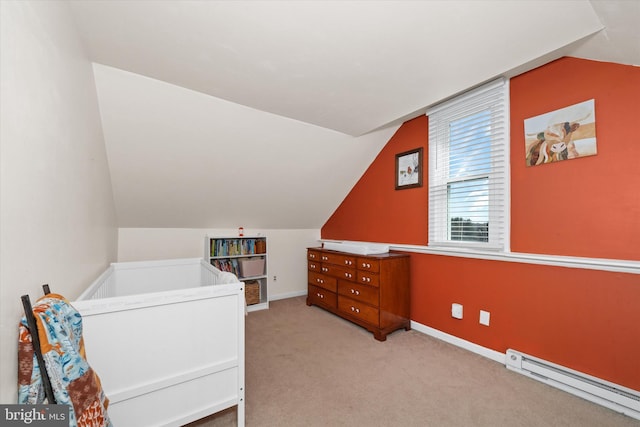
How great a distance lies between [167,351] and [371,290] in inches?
78.5

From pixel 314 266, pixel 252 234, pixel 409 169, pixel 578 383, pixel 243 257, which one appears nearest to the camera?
pixel 578 383

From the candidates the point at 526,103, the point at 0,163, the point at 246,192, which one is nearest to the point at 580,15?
the point at 526,103

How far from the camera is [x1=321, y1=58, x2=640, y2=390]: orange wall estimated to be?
172 centimetres

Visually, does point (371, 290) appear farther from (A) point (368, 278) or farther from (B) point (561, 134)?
(B) point (561, 134)

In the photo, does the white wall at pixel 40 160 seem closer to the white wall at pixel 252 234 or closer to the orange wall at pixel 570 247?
the white wall at pixel 252 234

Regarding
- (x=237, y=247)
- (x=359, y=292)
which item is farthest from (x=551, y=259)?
(x=237, y=247)

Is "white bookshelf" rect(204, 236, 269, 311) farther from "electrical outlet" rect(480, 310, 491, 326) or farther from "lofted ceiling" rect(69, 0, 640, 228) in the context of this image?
"electrical outlet" rect(480, 310, 491, 326)

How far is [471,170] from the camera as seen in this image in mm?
2564

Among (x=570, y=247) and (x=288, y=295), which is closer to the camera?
(x=570, y=247)

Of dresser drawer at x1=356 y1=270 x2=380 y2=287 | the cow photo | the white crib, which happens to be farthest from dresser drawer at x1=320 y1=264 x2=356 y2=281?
the cow photo

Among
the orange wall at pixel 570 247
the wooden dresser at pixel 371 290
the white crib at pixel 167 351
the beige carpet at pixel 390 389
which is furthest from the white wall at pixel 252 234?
the orange wall at pixel 570 247

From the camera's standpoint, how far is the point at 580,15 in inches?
55.9

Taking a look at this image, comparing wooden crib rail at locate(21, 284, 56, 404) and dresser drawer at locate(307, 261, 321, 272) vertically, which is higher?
wooden crib rail at locate(21, 284, 56, 404)

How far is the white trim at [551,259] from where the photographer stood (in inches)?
67.2
